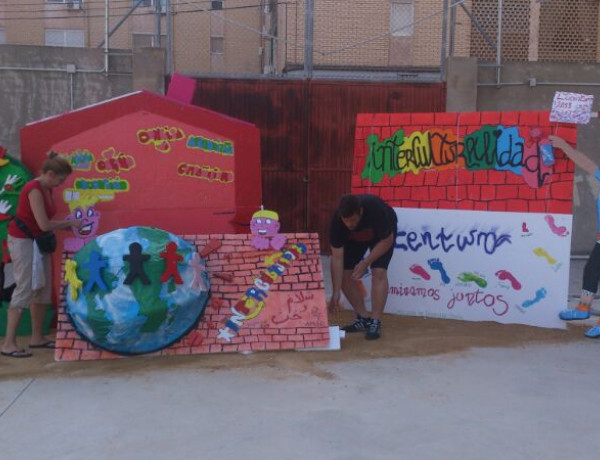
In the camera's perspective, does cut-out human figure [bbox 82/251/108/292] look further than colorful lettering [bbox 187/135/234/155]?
No

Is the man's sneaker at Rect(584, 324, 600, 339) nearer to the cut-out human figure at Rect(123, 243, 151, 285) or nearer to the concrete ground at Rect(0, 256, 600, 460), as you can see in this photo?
the concrete ground at Rect(0, 256, 600, 460)

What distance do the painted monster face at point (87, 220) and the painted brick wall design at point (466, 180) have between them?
8.81ft

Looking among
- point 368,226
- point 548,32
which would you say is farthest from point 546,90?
point 548,32

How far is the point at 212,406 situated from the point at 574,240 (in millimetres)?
8465

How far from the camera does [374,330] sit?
6.25 metres

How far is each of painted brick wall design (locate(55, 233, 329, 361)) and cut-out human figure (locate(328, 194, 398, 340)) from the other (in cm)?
30

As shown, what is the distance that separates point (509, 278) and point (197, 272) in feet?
9.96

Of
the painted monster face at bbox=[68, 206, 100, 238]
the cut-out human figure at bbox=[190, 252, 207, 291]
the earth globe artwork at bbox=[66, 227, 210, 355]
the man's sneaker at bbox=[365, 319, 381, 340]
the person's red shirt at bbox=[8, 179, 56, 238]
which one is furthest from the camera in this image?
the painted monster face at bbox=[68, 206, 100, 238]

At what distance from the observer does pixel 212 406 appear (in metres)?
4.61

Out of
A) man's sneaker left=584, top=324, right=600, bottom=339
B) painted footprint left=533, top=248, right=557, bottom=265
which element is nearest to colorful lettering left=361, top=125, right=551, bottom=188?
painted footprint left=533, top=248, right=557, bottom=265

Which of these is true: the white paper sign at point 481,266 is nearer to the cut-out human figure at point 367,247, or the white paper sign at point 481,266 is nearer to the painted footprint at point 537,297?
the painted footprint at point 537,297

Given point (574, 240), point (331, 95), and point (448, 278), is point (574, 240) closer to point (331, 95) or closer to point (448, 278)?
point (331, 95)

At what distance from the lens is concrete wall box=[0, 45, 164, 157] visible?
1059 cm

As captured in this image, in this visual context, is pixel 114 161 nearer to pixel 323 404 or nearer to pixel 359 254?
pixel 359 254
